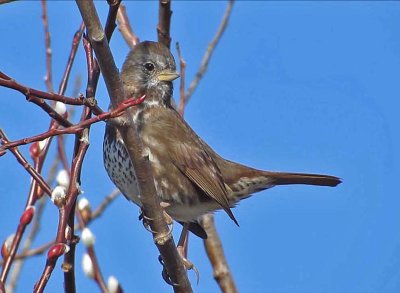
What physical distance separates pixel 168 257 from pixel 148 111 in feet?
5.59

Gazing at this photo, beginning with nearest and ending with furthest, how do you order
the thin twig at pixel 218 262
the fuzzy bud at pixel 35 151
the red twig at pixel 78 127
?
the red twig at pixel 78 127 < the fuzzy bud at pixel 35 151 < the thin twig at pixel 218 262

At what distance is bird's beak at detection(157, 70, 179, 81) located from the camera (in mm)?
5527

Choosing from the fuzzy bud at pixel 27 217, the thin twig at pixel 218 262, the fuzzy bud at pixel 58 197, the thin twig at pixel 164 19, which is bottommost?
the fuzzy bud at pixel 58 197

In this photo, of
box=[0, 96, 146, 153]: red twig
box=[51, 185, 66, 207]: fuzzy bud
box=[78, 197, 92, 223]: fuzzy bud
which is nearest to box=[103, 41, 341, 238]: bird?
box=[78, 197, 92, 223]: fuzzy bud

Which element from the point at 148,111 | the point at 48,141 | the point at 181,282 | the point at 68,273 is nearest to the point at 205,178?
the point at 148,111

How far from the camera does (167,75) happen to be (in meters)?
5.57

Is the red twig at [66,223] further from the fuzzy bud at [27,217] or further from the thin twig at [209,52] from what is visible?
the thin twig at [209,52]

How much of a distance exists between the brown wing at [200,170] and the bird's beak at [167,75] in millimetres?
485

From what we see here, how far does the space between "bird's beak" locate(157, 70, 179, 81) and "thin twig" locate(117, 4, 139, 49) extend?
286 mm

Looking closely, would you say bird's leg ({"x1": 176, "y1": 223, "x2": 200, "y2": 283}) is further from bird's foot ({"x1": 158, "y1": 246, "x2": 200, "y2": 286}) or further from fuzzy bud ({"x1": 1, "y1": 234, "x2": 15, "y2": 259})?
fuzzy bud ({"x1": 1, "y1": 234, "x2": 15, "y2": 259})

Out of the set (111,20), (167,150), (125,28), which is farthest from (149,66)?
(111,20)

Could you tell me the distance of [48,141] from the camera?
150 inches

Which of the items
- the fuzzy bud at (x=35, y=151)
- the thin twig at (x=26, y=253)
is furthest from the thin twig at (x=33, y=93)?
the thin twig at (x=26, y=253)

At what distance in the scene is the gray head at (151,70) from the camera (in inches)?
219
